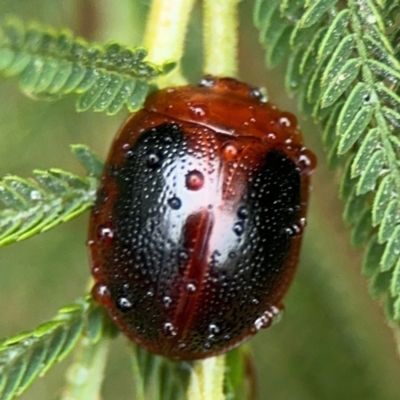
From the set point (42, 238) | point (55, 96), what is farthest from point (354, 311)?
point (55, 96)

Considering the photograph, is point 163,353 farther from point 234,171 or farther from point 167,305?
point 234,171

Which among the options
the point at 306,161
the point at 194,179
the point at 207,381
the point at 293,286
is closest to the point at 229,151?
the point at 194,179

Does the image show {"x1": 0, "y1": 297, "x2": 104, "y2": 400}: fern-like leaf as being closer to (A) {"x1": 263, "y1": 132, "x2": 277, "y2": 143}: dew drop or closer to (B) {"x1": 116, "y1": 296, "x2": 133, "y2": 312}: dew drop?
(B) {"x1": 116, "y1": 296, "x2": 133, "y2": 312}: dew drop

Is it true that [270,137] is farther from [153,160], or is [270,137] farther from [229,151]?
[153,160]

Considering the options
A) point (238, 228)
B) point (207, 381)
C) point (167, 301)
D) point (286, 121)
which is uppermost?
point (286, 121)

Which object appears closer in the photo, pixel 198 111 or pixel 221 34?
pixel 198 111

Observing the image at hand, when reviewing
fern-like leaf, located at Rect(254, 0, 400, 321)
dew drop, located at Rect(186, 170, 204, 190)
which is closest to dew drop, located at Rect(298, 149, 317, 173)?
fern-like leaf, located at Rect(254, 0, 400, 321)

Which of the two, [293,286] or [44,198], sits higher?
[293,286]
